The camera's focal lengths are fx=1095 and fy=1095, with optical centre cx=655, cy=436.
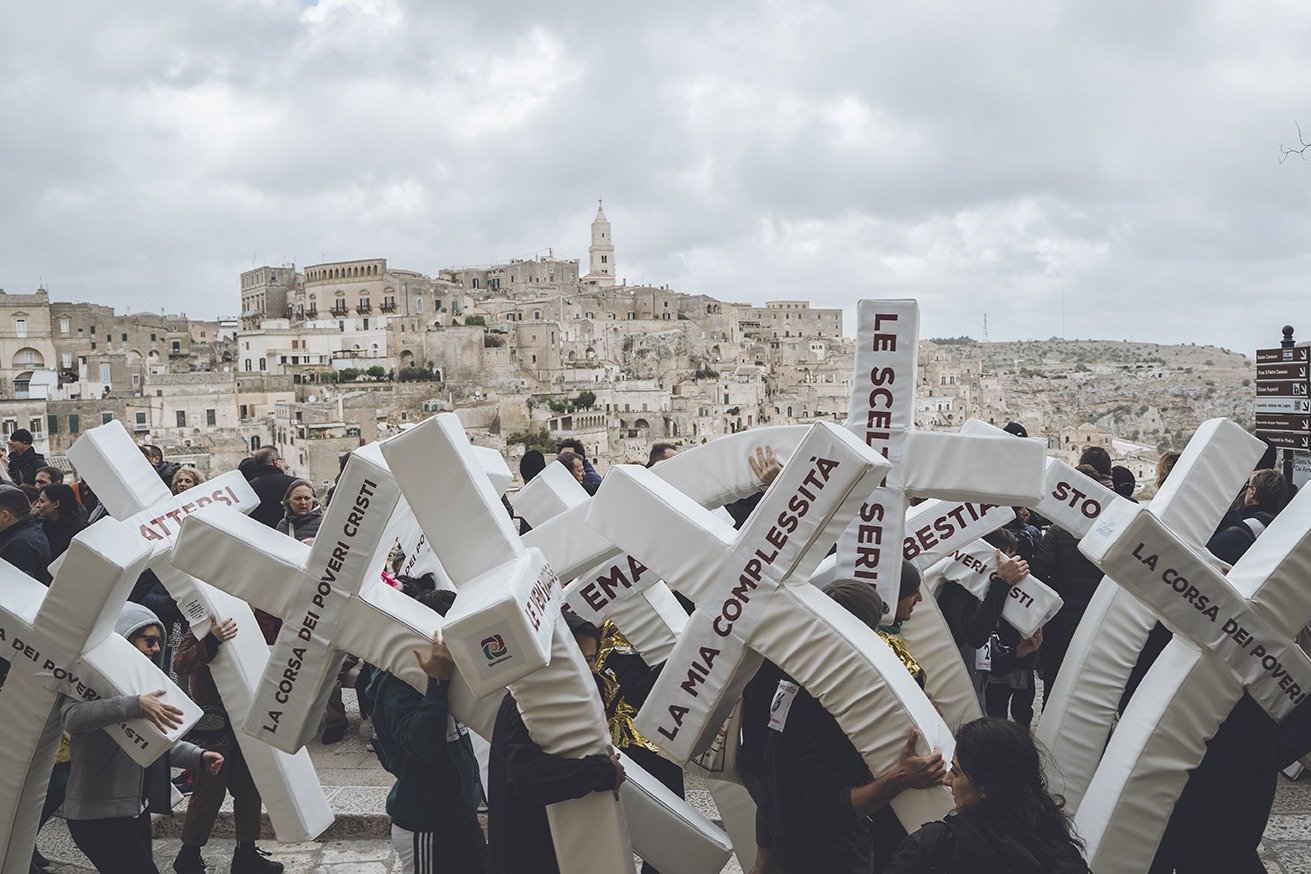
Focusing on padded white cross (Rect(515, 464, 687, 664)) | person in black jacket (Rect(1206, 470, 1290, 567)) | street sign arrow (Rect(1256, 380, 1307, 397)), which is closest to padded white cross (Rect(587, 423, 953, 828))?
padded white cross (Rect(515, 464, 687, 664))

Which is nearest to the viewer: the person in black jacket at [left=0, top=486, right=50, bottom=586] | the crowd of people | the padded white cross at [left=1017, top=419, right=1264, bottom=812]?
the crowd of people

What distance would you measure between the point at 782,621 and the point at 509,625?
1.03 meters

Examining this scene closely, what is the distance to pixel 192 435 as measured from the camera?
5953 cm

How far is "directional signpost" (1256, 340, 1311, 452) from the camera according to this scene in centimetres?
821

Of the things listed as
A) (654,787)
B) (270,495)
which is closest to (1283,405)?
(654,787)

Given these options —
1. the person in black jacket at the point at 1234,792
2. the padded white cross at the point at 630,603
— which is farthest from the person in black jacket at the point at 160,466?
the person in black jacket at the point at 1234,792

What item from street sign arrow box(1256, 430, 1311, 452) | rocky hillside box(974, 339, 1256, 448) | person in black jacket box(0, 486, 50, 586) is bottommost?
rocky hillside box(974, 339, 1256, 448)

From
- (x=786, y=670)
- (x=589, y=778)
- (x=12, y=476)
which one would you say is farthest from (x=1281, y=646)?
(x=12, y=476)

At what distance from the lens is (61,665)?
4.91 metres

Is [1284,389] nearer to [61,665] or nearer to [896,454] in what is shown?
[896,454]

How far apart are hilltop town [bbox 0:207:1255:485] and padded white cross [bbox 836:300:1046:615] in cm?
4733

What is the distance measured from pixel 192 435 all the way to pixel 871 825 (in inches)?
2401

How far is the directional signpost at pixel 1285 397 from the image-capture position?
323 inches

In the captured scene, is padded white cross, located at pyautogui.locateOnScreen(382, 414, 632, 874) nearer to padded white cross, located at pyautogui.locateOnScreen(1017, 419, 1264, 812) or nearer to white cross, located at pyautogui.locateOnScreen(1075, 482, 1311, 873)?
white cross, located at pyautogui.locateOnScreen(1075, 482, 1311, 873)
